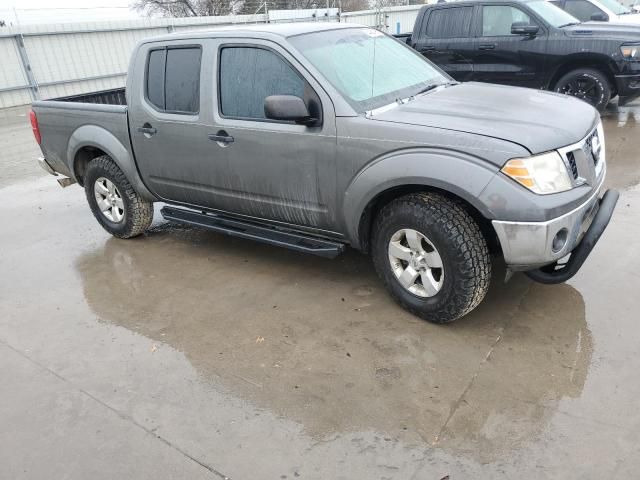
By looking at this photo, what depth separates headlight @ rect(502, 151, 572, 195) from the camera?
290 centimetres

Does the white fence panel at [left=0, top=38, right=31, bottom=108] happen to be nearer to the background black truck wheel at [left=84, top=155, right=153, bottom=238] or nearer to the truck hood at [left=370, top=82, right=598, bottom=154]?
the background black truck wheel at [left=84, top=155, right=153, bottom=238]

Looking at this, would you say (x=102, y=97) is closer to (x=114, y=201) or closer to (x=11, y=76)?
(x=114, y=201)

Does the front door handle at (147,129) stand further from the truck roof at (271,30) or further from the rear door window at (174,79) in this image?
the truck roof at (271,30)

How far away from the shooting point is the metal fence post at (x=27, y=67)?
1399 cm

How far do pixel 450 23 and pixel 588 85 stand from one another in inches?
93.6

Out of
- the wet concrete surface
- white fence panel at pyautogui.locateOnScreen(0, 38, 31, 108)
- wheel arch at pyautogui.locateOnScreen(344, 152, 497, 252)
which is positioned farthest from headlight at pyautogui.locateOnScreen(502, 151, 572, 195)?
white fence panel at pyautogui.locateOnScreen(0, 38, 31, 108)

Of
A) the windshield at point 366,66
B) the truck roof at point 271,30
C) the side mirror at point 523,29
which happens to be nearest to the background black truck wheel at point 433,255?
the windshield at point 366,66

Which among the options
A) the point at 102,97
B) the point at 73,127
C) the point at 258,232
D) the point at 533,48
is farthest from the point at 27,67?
the point at 258,232

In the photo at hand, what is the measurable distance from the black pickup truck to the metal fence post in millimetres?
10544

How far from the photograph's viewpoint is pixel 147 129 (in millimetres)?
4512

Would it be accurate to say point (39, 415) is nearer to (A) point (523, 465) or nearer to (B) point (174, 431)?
(B) point (174, 431)

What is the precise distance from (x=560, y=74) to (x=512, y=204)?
6.16 metres

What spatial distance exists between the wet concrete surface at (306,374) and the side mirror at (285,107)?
1318 millimetres

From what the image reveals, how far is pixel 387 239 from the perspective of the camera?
3465 mm
